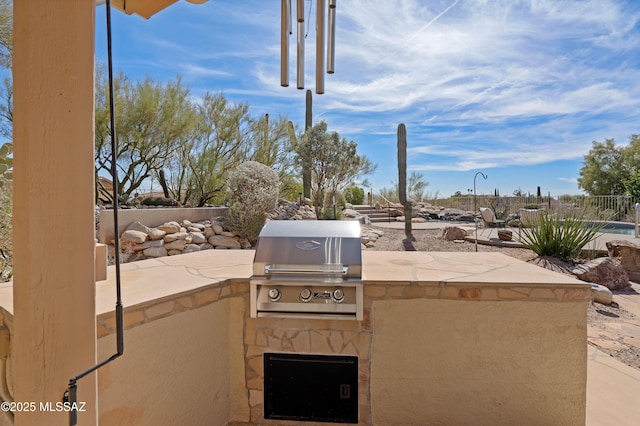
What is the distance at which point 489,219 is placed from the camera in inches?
430

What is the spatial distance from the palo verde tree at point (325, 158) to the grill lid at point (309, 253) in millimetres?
9525

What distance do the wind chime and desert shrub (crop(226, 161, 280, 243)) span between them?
242 inches

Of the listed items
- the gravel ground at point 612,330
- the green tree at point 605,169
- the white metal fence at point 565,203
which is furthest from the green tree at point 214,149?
the green tree at point 605,169

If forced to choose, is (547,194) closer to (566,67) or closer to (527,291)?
(566,67)

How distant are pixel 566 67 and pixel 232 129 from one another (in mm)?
9490

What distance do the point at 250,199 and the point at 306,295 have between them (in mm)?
6405

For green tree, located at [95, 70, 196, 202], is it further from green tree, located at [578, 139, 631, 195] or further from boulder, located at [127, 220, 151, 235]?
green tree, located at [578, 139, 631, 195]

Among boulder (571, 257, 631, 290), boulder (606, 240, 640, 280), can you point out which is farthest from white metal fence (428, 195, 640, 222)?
boulder (571, 257, 631, 290)

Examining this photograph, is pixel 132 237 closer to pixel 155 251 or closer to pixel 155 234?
pixel 155 234

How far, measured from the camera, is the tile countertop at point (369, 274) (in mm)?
1718

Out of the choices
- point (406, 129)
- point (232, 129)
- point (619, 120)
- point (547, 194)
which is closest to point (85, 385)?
point (232, 129)

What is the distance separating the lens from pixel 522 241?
7.12 m

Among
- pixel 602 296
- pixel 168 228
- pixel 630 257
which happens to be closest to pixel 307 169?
pixel 168 228

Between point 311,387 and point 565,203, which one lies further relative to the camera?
point 565,203
